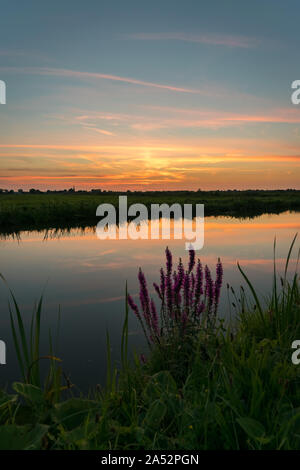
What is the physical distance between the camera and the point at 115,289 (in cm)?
1027

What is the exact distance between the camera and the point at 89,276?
11914mm

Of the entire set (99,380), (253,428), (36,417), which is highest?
(253,428)

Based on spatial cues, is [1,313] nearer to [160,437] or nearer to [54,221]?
[160,437]

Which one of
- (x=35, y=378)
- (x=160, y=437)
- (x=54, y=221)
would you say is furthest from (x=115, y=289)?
(x=54, y=221)

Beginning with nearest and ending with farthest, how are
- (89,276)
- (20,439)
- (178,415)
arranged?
(20,439)
(178,415)
(89,276)

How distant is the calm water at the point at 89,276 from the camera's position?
600 cm

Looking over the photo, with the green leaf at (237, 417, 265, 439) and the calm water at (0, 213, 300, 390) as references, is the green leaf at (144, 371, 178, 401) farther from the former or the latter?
the calm water at (0, 213, 300, 390)

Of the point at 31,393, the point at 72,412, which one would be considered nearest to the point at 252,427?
the point at 72,412

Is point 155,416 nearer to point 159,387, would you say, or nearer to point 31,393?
point 159,387

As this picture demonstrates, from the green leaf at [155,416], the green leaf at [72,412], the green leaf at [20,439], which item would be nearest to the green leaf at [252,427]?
the green leaf at [155,416]

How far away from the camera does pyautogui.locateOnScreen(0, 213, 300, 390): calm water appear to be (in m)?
6.00

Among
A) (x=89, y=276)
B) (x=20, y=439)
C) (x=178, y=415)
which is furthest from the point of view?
(x=89, y=276)

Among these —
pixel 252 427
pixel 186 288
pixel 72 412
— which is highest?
pixel 186 288
